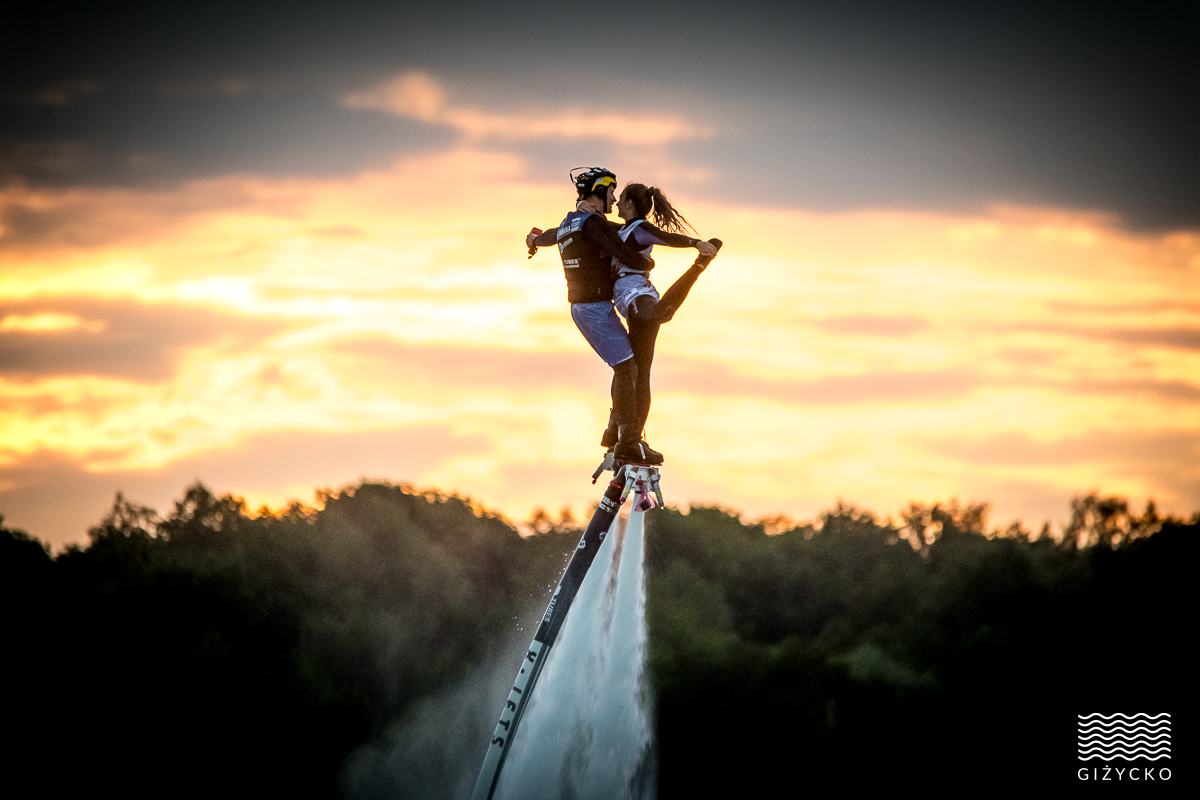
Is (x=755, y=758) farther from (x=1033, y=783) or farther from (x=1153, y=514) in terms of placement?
(x=1153, y=514)

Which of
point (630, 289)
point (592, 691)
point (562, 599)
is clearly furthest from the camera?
point (592, 691)

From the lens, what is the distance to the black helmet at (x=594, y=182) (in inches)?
652

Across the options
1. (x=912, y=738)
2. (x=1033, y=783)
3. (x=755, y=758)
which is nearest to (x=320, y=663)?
(x=755, y=758)

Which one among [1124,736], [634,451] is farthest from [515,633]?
[1124,736]

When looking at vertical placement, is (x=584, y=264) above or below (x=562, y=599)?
above

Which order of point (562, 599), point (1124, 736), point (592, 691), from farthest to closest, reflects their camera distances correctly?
point (1124, 736) < point (592, 691) < point (562, 599)

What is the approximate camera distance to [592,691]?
19.2m

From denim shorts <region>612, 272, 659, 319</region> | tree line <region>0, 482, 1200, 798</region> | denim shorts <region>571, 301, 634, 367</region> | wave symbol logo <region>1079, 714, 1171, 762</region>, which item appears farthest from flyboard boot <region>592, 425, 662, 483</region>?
wave symbol logo <region>1079, 714, 1171, 762</region>

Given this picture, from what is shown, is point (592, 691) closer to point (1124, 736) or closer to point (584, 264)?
point (584, 264)

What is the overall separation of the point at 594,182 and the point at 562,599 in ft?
18.2

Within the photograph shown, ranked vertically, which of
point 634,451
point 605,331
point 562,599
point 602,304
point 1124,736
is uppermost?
point 602,304

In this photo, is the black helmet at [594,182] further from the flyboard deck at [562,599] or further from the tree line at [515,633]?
the tree line at [515,633]

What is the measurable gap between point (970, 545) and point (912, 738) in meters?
7.82

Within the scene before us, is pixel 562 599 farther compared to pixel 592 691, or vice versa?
pixel 592 691
